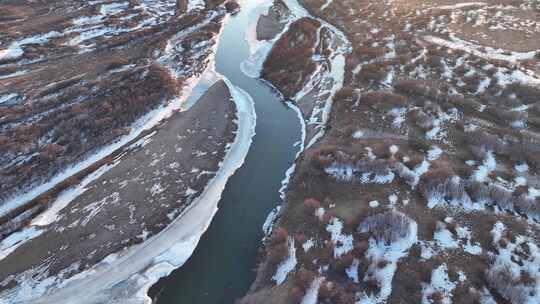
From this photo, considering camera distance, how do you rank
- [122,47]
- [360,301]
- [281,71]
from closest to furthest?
[360,301]
[281,71]
[122,47]

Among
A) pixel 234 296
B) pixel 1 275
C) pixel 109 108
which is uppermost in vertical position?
pixel 109 108

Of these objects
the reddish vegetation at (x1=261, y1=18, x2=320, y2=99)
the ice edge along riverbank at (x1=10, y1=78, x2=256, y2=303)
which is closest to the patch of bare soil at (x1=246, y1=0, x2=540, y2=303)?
the reddish vegetation at (x1=261, y1=18, x2=320, y2=99)

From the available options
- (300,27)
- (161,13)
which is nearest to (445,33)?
(300,27)

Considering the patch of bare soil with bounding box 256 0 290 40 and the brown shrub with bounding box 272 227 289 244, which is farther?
the patch of bare soil with bounding box 256 0 290 40

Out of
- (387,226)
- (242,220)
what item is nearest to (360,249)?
(387,226)

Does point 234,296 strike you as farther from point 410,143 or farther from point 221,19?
point 221,19

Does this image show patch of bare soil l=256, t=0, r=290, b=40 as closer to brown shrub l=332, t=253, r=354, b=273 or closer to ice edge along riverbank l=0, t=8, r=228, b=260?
ice edge along riverbank l=0, t=8, r=228, b=260

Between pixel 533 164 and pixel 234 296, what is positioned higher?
pixel 533 164

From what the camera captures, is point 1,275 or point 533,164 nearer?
point 1,275
